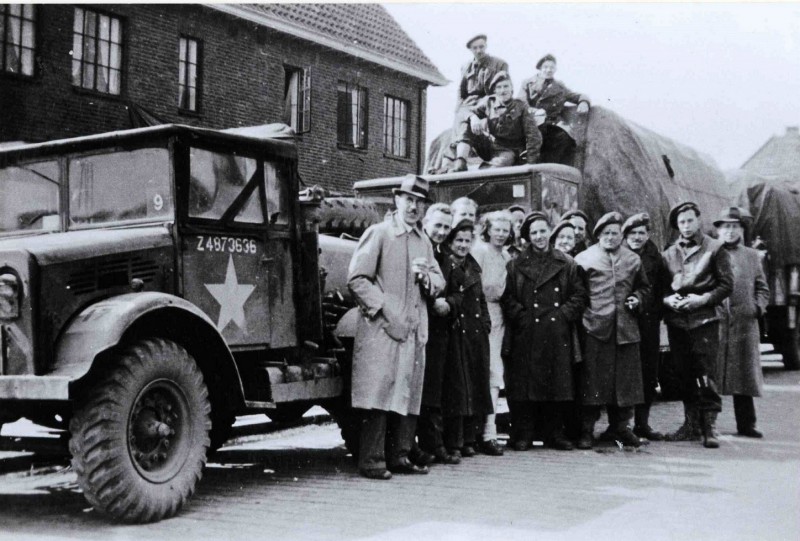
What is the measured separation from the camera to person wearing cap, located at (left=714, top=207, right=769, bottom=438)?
26.6ft

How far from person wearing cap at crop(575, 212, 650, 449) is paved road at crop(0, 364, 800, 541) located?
1.19 ft

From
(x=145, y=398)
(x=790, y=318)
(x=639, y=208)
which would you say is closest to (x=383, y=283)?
(x=145, y=398)

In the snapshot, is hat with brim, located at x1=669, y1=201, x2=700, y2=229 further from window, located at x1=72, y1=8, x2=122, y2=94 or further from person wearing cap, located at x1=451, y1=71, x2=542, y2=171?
window, located at x1=72, y1=8, x2=122, y2=94

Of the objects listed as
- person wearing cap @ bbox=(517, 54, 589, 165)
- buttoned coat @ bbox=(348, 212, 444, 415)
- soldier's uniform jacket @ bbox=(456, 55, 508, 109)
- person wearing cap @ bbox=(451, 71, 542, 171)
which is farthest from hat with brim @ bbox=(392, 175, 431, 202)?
soldier's uniform jacket @ bbox=(456, 55, 508, 109)

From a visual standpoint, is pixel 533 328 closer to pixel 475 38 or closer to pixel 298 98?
pixel 475 38

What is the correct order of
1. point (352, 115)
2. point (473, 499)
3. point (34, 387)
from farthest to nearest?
1. point (352, 115)
2. point (473, 499)
3. point (34, 387)

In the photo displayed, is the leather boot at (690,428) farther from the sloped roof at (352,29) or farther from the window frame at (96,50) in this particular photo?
the sloped roof at (352,29)

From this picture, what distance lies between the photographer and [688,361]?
780 cm

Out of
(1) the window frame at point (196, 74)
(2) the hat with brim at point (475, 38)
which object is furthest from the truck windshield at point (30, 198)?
(1) the window frame at point (196, 74)

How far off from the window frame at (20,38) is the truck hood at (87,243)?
9.19 m

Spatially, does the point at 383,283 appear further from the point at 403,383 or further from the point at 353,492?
the point at 353,492

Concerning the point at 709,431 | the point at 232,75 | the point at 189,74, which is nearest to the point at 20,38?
the point at 189,74

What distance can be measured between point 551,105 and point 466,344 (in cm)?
394

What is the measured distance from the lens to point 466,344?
6.86 meters
